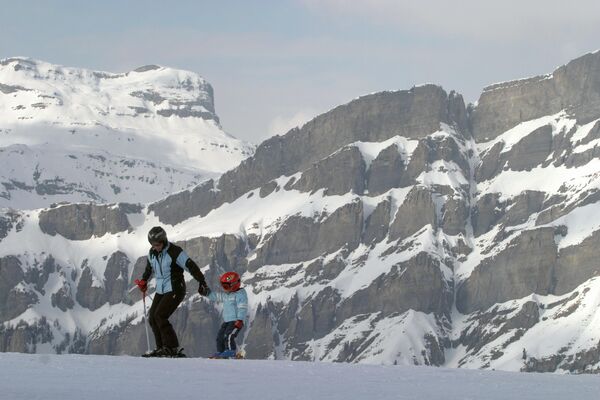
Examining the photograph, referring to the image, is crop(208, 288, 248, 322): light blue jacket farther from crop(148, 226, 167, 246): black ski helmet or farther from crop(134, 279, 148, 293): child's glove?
crop(148, 226, 167, 246): black ski helmet

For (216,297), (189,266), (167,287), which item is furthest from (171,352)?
(216,297)

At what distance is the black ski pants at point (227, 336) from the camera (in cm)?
3453

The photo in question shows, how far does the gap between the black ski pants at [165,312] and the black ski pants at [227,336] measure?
2559 millimetres

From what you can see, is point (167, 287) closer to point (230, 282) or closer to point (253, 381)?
point (230, 282)

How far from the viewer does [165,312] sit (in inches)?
1256

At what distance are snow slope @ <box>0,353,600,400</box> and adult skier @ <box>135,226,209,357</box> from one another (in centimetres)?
261

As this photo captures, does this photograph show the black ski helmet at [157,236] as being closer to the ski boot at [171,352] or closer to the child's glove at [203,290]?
the child's glove at [203,290]

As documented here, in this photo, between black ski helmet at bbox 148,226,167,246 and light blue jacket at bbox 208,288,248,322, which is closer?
black ski helmet at bbox 148,226,167,246

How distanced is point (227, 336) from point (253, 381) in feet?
31.6

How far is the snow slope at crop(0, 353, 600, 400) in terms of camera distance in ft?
75.3

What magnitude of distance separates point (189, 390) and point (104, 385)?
144cm

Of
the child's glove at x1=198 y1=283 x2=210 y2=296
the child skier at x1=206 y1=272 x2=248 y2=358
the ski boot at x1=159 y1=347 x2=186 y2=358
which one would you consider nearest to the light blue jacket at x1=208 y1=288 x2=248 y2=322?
the child skier at x1=206 y1=272 x2=248 y2=358

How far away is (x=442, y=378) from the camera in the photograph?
27000 millimetres

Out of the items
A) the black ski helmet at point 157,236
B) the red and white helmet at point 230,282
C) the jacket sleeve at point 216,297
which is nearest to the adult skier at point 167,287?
→ the black ski helmet at point 157,236
